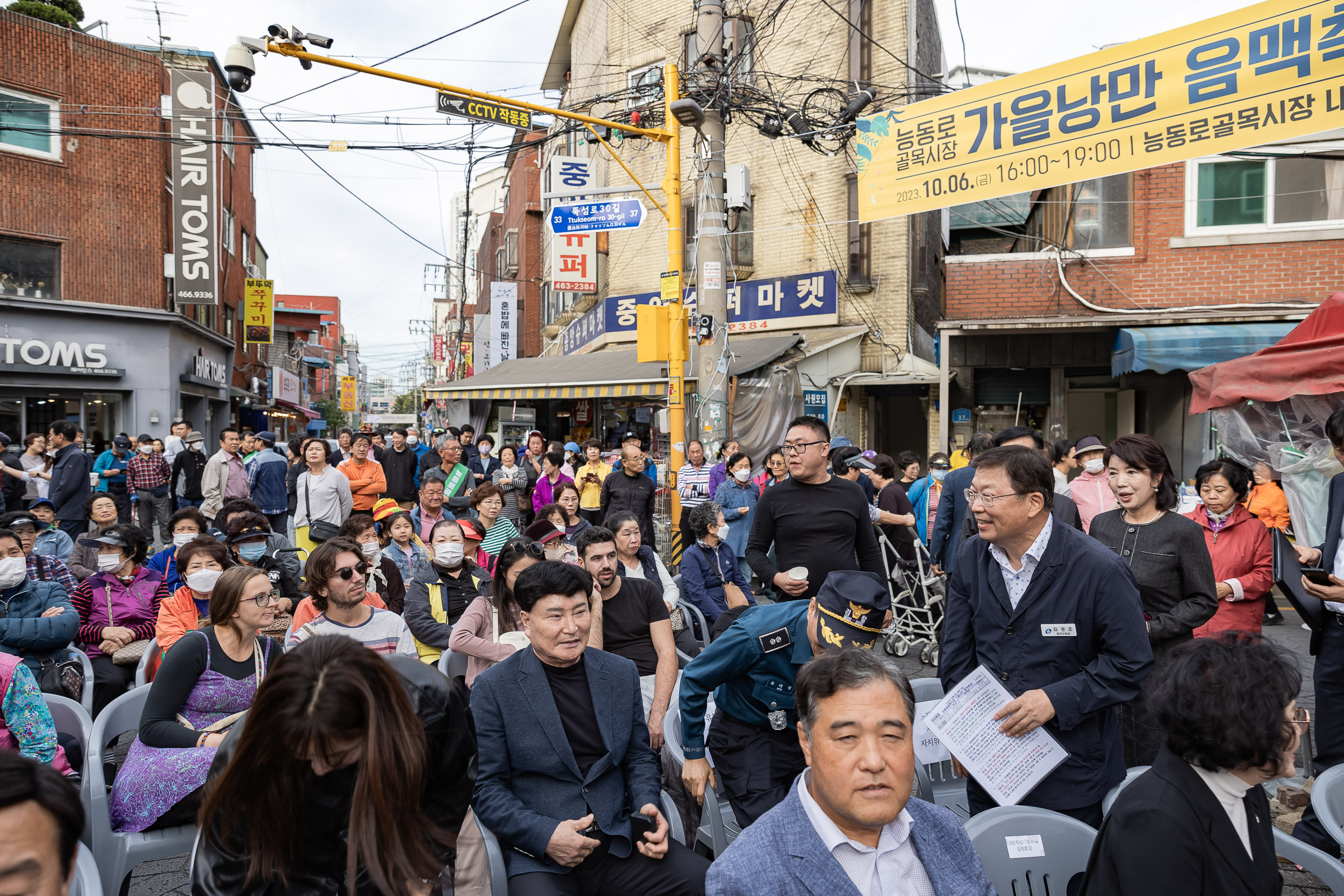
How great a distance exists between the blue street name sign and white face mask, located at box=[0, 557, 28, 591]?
22.6 feet

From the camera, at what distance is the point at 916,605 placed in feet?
25.6

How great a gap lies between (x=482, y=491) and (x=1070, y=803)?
5321mm

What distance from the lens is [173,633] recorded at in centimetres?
468

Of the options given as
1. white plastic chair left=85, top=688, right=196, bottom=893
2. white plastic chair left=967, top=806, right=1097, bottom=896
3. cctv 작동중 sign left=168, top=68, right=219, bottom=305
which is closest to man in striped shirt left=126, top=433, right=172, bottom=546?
cctv 작동중 sign left=168, top=68, right=219, bottom=305

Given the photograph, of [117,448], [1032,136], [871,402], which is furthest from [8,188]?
[1032,136]

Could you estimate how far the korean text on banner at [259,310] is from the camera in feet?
94.5

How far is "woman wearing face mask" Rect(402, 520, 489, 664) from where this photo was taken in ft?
17.1

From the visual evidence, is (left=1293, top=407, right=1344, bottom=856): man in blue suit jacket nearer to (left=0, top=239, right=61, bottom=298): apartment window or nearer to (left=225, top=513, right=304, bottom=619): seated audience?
(left=225, top=513, right=304, bottom=619): seated audience

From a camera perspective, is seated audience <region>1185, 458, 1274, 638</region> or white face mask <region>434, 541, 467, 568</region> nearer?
seated audience <region>1185, 458, 1274, 638</region>

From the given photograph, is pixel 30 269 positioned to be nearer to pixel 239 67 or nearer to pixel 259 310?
pixel 259 310

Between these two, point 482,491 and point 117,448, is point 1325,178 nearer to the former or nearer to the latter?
point 482,491

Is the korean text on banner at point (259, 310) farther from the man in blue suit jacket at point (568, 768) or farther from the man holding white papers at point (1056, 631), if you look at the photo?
the man holding white papers at point (1056, 631)

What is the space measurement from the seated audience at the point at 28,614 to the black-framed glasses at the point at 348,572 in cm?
191

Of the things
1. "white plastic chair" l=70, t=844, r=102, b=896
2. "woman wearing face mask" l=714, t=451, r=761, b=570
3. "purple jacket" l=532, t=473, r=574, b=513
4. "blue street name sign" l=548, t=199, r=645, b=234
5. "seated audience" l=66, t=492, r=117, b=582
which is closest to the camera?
"white plastic chair" l=70, t=844, r=102, b=896
